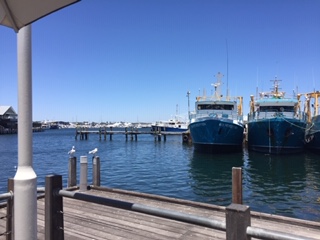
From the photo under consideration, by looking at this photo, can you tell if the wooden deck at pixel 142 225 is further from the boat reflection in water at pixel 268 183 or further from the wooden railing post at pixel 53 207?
the boat reflection in water at pixel 268 183

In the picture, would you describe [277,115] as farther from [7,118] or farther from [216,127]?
[7,118]

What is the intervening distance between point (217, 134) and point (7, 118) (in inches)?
3456

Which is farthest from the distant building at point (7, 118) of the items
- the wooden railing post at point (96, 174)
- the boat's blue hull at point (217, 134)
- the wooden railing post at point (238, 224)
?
the wooden railing post at point (238, 224)

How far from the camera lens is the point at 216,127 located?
2983 cm

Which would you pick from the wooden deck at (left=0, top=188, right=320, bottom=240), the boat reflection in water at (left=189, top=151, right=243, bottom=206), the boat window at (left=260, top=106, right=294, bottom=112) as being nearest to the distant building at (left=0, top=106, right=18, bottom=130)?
the boat window at (left=260, top=106, right=294, bottom=112)

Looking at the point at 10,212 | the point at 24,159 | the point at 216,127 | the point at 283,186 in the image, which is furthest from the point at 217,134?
the point at 24,159

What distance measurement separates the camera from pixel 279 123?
2864 cm

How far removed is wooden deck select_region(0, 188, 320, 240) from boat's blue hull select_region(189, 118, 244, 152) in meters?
23.6

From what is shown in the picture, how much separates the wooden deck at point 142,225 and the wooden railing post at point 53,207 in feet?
4.63

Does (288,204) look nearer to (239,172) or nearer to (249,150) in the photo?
(239,172)

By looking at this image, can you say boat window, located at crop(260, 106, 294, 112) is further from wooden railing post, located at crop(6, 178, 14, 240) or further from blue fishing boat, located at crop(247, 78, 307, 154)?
wooden railing post, located at crop(6, 178, 14, 240)

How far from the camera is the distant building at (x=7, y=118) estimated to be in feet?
317

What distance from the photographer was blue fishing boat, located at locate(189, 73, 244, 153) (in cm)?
3009

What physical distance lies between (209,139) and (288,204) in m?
18.6
